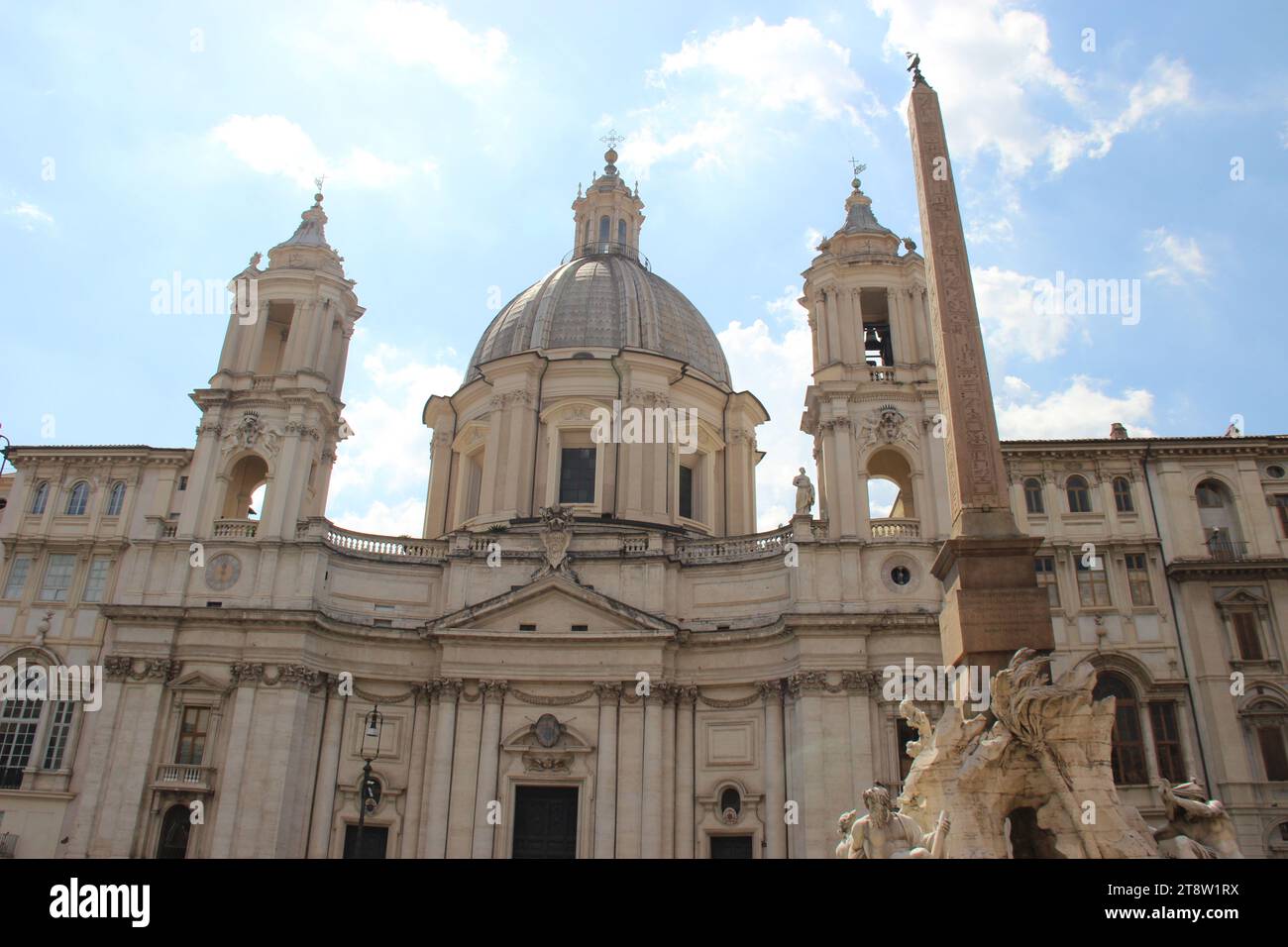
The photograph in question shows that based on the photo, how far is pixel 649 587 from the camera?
3406cm

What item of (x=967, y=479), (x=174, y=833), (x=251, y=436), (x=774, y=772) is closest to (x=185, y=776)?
(x=174, y=833)

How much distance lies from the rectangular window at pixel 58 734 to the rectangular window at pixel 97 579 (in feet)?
11.6

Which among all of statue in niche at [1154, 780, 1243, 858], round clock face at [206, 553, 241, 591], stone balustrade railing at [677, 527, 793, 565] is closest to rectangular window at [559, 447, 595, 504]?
stone balustrade railing at [677, 527, 793, 565]

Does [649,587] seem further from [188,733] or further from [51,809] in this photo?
[51,809]

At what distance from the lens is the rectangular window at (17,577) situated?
33688 millimetres

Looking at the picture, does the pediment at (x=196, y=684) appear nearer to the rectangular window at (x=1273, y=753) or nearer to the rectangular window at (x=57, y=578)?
the rectangular window at (x=57, y=578)

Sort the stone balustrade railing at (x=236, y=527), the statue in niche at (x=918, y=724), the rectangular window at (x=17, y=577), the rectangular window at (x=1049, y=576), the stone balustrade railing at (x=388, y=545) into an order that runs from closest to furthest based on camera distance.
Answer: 1. the statue in niche at (x=918, y=724)
2. the rectangular window at (x=1049, y=576)
3. the rectangular window at (x=17, y=577)
4. the stone balustrade railing at (x=236, y=527)
5. the stone balustrade railing at (x=388, y=545)

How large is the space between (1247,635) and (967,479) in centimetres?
1969

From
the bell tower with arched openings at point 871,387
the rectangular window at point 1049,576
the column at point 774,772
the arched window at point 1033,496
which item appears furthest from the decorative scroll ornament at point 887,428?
the column at point 774,772

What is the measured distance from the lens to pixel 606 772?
3164 cm

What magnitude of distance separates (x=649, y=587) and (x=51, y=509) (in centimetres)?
2089

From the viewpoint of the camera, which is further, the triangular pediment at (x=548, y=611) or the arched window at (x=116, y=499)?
the arched window at (x=116, y=499)
